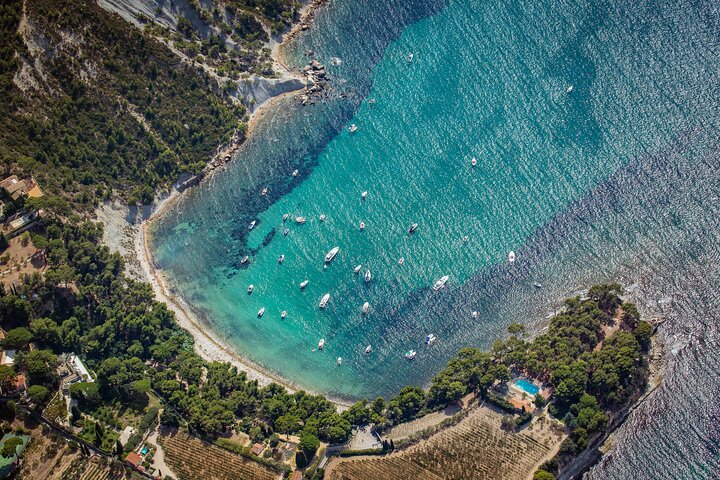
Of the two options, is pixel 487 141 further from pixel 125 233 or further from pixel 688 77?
pixel 125 233

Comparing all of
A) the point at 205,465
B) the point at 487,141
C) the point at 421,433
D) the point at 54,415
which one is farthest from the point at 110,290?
the point at 487,141

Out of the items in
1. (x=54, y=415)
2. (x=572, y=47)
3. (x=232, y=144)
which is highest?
(x=572, y=47)

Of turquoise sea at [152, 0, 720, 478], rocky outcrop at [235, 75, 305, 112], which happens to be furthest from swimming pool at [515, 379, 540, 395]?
rocky outcrop at [235, 75, 305, 112]

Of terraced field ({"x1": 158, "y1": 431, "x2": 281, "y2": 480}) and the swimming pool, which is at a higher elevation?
the swimming pool

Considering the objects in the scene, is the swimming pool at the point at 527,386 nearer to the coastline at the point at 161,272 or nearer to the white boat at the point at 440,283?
the white boat at the point at 440,283

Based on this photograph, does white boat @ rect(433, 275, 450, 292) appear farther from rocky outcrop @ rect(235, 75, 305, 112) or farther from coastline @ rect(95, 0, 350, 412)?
rocky outcrop @ rect(235, 75, 305, 112)

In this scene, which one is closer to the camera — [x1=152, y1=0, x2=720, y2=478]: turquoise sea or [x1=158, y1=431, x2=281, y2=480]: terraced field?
[x1=158, y1=431, x2=281, y2=480]: terraced field

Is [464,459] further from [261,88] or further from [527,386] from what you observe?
[261,88]
